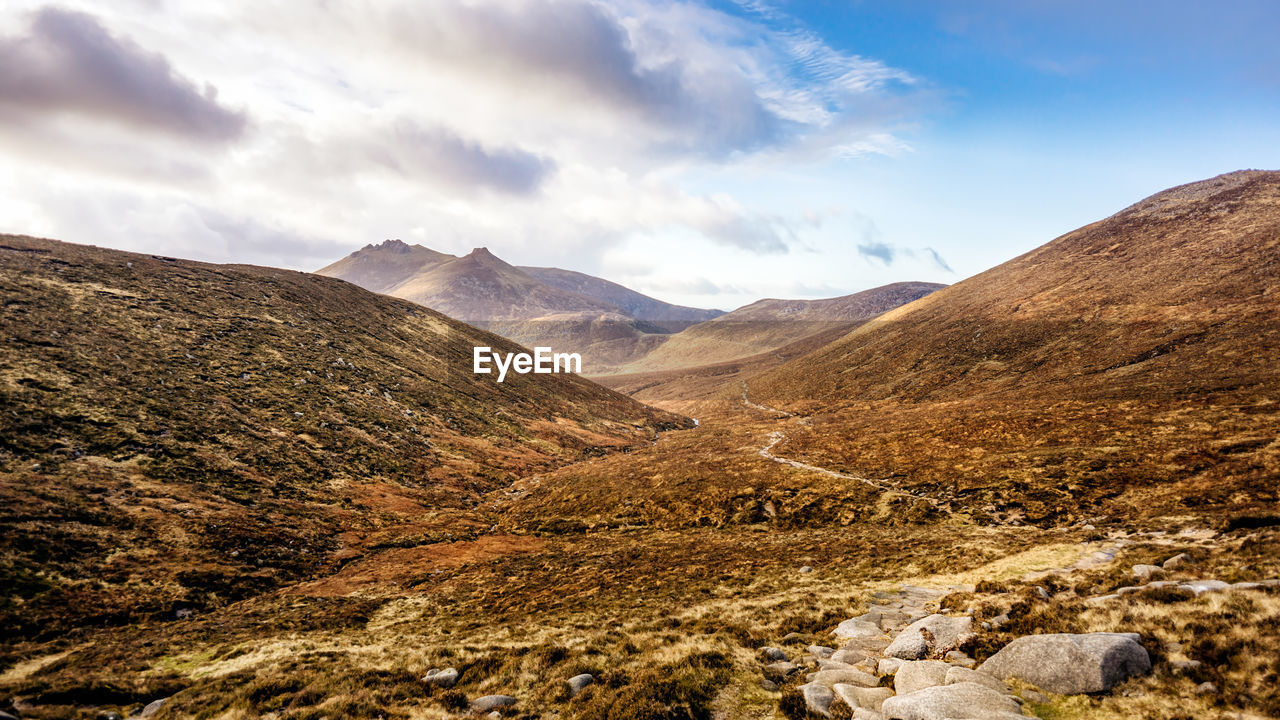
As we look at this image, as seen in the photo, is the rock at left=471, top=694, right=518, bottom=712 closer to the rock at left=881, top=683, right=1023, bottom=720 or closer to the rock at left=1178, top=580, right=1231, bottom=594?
the rock at left=881, top=683, right=1023, bottom=720

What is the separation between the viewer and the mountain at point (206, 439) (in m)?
25.8

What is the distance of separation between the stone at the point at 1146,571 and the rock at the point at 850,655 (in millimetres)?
10149

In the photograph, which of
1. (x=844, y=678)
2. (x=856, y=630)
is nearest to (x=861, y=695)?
(x=844, y=678)

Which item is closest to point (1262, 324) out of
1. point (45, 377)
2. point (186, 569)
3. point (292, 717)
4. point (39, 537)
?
point (292, 717)

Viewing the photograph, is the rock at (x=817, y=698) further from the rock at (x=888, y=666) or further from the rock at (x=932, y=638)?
the rock at (x=932, y=638)

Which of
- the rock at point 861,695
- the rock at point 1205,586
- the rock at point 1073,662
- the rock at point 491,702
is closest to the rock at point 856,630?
the rock at point 861,695

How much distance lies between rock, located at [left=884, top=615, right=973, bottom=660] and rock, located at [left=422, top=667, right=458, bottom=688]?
45.0 ft

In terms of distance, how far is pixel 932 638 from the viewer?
1353 centimetres

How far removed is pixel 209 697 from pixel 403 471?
3971 cm

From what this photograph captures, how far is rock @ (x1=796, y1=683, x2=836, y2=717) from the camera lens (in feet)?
35.2

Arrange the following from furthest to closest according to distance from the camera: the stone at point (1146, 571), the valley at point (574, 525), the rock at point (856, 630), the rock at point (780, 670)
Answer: the rock at point (856, 630), the stone at point (1146, 571), the rock at point (780, 670), the valley at point (574, 525)

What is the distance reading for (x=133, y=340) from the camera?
48.9m

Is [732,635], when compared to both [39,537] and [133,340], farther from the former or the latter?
[133,340]

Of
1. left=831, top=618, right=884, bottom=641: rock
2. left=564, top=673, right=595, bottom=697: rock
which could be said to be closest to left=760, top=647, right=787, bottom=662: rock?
left=831, top=618, right=884, bottom=641: rock
